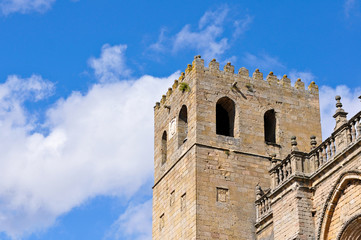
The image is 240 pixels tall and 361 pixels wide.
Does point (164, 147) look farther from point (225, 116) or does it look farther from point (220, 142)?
point (220, 142)

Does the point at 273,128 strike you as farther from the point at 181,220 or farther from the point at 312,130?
Answer: the point at 181,220

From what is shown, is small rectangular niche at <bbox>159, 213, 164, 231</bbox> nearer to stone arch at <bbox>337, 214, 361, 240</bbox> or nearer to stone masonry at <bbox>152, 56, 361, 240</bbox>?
stone masonry at <bbox>152, 56, 361, 240</bbox>

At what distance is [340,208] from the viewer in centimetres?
2211

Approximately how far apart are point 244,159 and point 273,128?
2521 mm

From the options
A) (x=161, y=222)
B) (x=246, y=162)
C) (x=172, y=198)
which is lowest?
(x=161, y=222)

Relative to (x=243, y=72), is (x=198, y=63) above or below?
below

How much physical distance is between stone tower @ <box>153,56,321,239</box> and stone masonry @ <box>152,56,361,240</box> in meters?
0.04

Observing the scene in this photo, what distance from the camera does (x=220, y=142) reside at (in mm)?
29047

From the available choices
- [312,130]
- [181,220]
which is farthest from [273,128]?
[181,220]

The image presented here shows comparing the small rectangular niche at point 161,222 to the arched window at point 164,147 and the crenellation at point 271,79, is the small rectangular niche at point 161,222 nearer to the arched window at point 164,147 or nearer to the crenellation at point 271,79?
the arched window at point 164,147

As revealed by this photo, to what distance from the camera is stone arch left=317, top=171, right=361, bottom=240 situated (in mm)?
21875

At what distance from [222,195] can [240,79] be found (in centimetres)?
541

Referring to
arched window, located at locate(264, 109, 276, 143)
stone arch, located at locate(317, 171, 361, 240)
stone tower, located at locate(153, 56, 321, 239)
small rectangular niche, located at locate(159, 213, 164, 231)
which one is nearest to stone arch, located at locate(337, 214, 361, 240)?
stone arch, located at locate(317, 171, 361, 240)

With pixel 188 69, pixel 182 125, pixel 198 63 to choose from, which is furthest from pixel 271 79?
pixel 182 125
